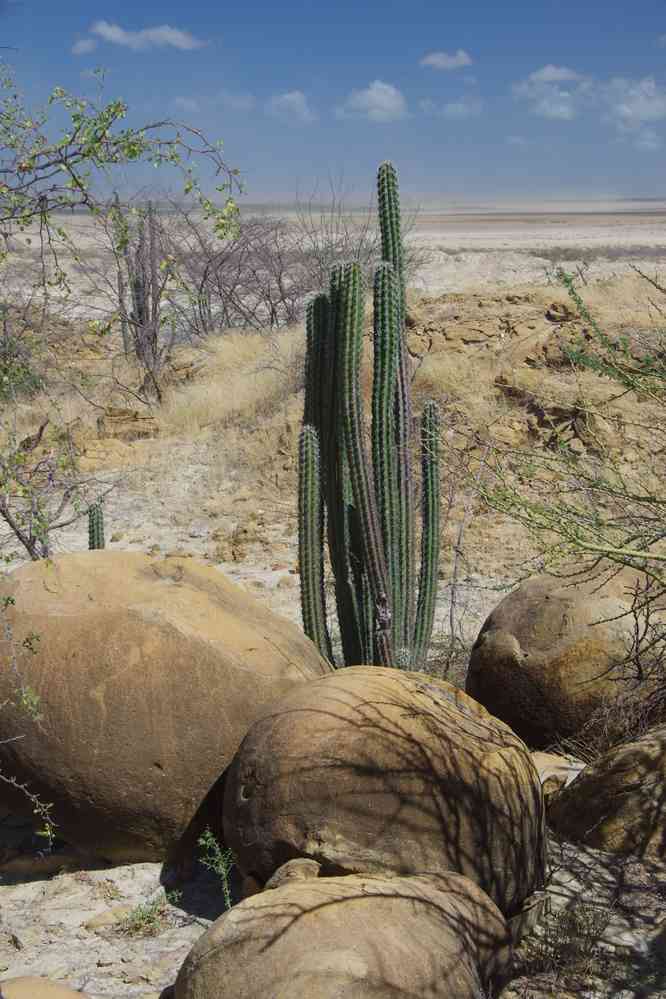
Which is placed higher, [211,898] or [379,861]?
[379,861]

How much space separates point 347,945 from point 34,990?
1097 millimetres

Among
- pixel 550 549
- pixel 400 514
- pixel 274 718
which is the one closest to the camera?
pixel 550 549

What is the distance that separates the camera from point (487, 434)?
11141mm

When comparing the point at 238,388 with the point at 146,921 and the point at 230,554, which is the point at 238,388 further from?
the point at 146,921

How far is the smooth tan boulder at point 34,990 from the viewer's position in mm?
3365

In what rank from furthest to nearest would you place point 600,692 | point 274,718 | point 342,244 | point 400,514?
point 342,244, point 400,514, point 600,692, point 274,718

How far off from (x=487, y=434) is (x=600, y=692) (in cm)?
596

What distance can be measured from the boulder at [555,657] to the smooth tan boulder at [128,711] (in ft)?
4.86

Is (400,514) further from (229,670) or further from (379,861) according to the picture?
(379,861)

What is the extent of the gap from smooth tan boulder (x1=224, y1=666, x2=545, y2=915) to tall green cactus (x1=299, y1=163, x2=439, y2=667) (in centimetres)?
200

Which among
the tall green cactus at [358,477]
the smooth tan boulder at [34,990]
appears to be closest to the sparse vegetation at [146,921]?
the smooth tan boulder at [34,990]

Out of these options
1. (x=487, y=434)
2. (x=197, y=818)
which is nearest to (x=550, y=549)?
(x=197, y=818)

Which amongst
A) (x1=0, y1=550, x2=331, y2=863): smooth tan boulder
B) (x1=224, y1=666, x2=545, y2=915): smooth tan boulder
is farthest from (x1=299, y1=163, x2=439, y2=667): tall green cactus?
(x1=224, y1=666, x2=545, y2=915): smooth tan boulder

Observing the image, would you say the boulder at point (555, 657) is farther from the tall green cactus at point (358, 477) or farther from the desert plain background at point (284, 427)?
the desert plain background at point (284, 427)
